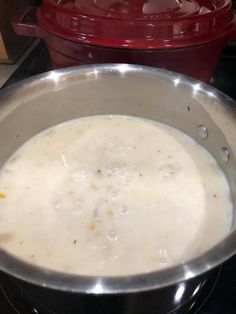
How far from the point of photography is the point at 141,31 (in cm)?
79

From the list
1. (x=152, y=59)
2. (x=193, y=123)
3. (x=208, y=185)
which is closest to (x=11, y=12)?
(x=152, y=59)

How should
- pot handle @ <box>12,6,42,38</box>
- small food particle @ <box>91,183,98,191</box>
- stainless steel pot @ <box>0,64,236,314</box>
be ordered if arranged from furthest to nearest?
pot handle @ <box>12,6,42,38</box> < small food particle @ <box>91,183,98,191</box> < stainless steel pot @ <box>0,64,236,314</box>

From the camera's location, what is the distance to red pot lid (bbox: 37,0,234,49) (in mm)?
792

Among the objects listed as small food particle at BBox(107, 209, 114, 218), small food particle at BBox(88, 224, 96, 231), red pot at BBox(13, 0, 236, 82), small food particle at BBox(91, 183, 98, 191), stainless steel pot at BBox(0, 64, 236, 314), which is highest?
red pot at BBox(13, 0, 236, 82)

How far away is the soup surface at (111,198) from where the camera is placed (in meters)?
0.64

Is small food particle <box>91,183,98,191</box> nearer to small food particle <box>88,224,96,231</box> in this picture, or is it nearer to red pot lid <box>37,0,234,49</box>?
small food particle <box>88,224,96,231</box>

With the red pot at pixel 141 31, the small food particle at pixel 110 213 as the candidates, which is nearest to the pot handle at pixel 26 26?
the red pot at pixel 141 31

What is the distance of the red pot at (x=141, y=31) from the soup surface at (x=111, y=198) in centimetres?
16

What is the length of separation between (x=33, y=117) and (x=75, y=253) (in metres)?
0.35

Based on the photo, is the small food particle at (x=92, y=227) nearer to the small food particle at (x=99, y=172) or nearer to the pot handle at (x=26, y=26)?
the small food particle at (x=99, y=172)

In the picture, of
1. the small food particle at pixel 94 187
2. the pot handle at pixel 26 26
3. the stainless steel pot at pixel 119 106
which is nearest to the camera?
the stainless steel pot at pixel 119 106

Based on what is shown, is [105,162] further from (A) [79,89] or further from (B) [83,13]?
(B) [83,13]

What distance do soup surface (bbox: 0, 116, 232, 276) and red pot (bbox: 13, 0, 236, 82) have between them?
0.53 feet

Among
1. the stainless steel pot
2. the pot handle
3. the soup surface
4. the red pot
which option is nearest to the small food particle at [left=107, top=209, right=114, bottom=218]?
the soup surface
